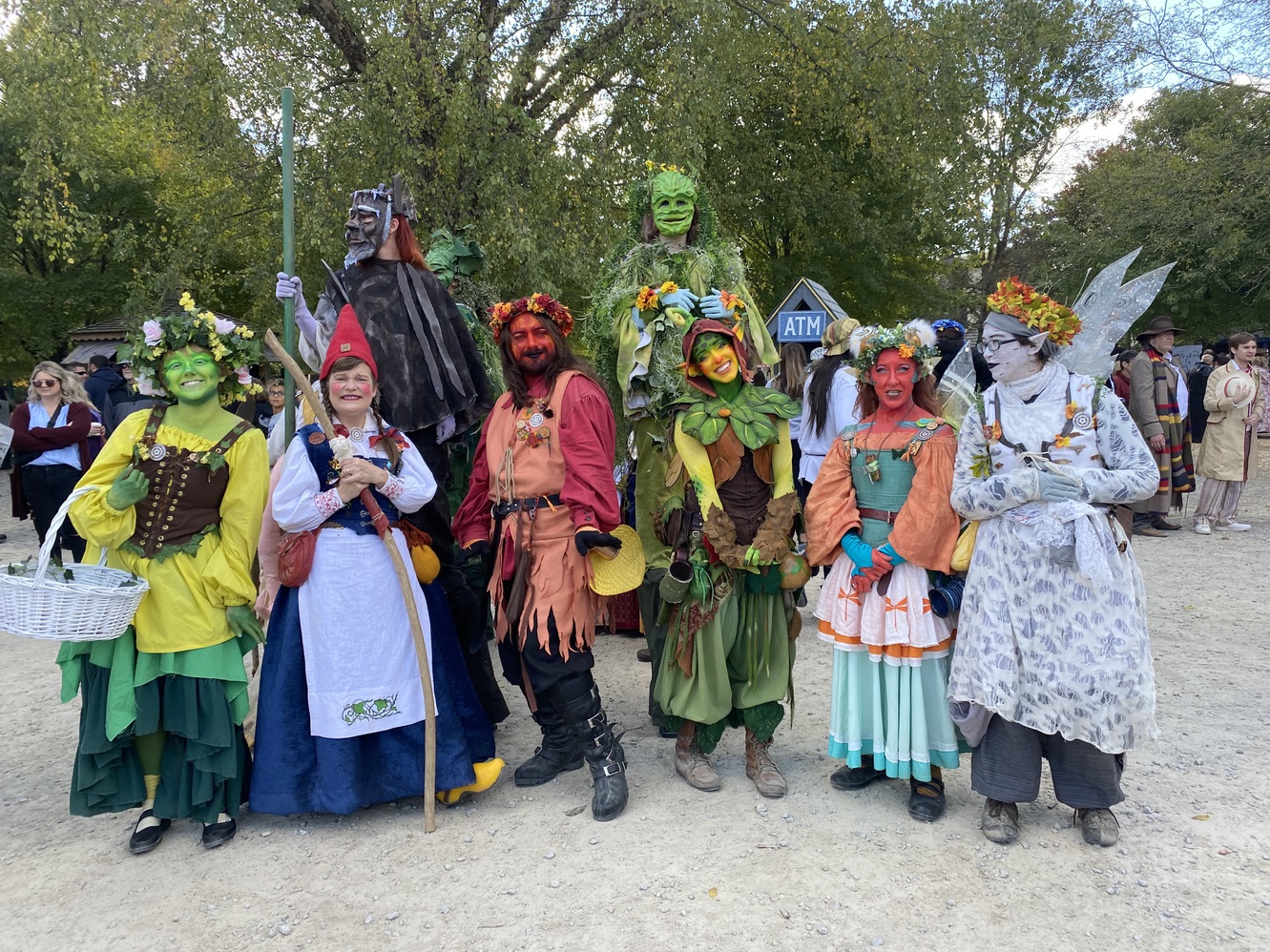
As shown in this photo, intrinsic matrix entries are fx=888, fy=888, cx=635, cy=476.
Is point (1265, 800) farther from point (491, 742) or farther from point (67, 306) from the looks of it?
point (67, 306)

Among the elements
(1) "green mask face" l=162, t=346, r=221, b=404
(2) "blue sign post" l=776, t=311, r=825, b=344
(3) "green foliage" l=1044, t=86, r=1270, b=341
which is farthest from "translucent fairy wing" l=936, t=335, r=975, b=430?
(3) "green foliage" l=1044, t=86, r=1270, b=341

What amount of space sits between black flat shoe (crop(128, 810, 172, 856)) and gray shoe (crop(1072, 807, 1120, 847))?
11.6 ft

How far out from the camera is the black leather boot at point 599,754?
11.8ft

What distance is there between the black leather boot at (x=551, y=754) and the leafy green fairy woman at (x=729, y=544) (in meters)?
0.50

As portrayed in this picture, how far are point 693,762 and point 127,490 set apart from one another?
252 cm

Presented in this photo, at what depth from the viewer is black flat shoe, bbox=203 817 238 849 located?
340cm

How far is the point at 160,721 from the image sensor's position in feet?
11.0

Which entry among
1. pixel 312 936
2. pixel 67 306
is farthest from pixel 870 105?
pixel 67 306

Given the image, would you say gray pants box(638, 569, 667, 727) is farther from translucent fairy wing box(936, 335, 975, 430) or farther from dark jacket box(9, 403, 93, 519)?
dark jacket box(9, 403, 93, 519)

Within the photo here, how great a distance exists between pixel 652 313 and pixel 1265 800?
3296 millimetres

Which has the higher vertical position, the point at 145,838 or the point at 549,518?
the point at 549,518

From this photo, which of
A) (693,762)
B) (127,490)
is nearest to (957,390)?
(693,762)

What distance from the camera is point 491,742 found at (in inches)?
152

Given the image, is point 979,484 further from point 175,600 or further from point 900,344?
point 175,600
